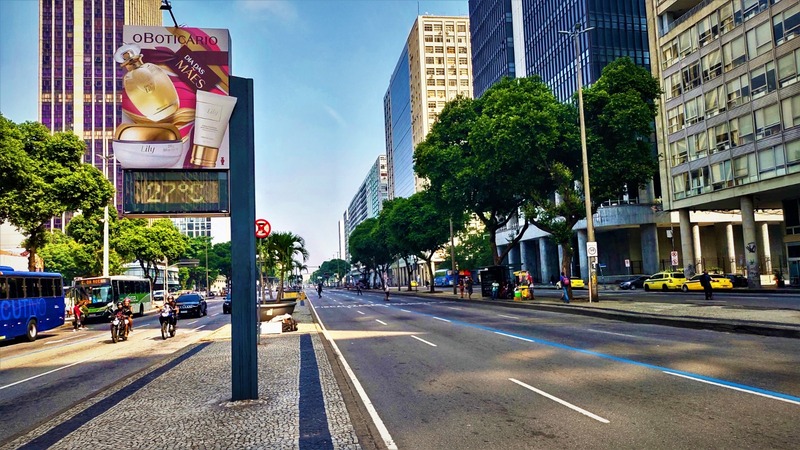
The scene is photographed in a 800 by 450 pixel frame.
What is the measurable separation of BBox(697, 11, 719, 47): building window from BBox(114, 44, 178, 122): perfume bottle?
152 feet

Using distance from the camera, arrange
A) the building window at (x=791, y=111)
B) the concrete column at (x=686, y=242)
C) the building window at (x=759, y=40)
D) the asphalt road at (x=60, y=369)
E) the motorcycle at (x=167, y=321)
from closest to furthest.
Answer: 1. the asphalt road at (x=60, y=369)
2. the motorcycle at (x=167, y=321)
3. the building window at (x=791, y=111)
4. the building window at (x=759, y=40)
5. the concrete column at (x=686, y=242)

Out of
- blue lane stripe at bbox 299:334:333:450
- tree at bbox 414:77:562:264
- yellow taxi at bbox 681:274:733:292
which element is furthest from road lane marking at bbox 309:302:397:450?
yellow taxi at bbox 681:274:733:292

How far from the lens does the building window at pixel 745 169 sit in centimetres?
3988

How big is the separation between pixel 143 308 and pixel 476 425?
43102 millimetres

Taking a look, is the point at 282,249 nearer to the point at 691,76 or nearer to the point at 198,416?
the point at 198,416

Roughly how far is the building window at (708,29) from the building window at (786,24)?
6185mm

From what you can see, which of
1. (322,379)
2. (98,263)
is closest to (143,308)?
(98,263)

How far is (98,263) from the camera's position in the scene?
2039 inches

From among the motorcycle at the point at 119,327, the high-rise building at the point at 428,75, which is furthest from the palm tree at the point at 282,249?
the high-rise building at the point at 428,75

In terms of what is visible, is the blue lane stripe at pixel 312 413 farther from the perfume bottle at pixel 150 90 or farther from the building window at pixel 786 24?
the building window at pixel 786 24

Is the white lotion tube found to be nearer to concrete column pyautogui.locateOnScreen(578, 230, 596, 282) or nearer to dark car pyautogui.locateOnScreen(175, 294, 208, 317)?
dark car pyautogui.locateOnScreen(175, 294, 208, 317)

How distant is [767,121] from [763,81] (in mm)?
2829

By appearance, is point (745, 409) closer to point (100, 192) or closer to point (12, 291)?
point (12, 291)

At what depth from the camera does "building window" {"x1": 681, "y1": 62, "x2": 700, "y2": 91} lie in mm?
45375
